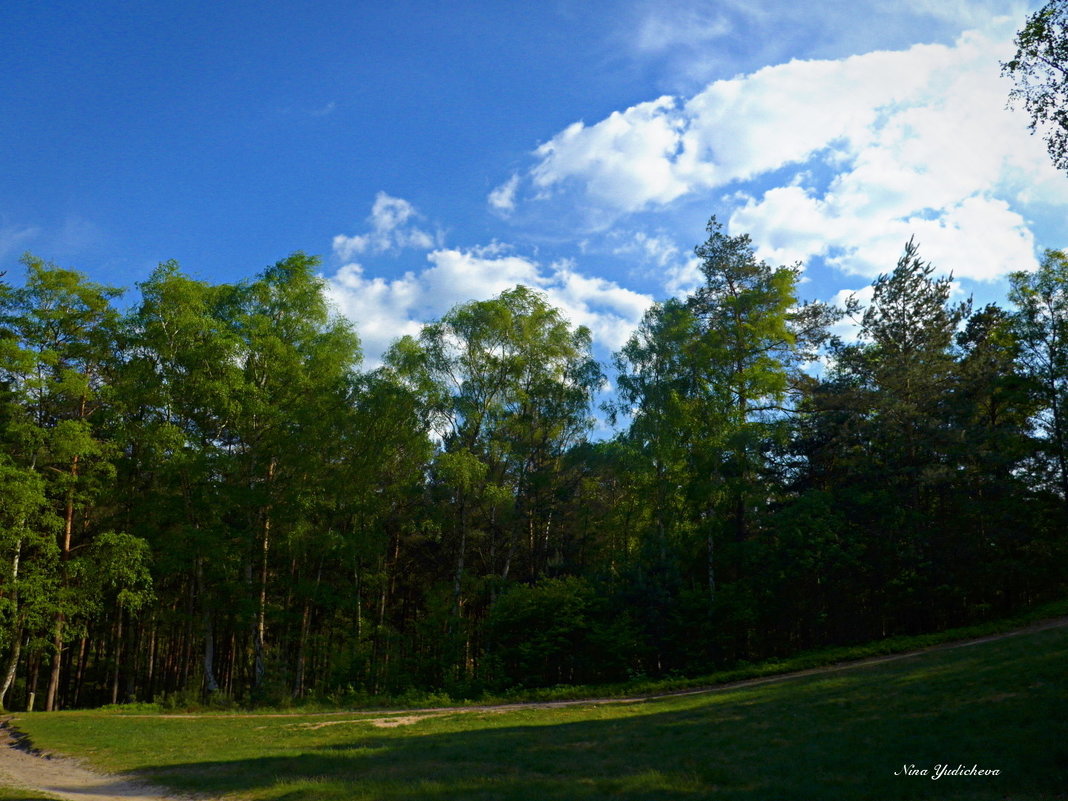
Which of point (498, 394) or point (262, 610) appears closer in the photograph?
point (262, 610)

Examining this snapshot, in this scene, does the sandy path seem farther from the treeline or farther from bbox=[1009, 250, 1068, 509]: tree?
bbox=[1009, 250, 1068, 509]: tree

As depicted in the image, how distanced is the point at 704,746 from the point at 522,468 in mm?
21106

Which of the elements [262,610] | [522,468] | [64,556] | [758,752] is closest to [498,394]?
[522,468]

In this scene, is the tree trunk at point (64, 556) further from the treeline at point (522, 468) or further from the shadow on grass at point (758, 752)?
the shadow on grass at point (758, 752)

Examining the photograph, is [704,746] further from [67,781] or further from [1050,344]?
[1050,344]

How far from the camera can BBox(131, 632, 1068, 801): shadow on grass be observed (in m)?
8.09

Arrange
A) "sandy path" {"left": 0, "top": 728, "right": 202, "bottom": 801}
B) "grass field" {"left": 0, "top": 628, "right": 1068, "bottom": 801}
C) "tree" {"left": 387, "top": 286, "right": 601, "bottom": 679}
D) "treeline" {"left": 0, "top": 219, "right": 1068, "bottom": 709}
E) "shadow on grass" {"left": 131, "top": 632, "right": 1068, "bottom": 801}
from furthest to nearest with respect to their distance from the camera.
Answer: "tree" {"left": 387, "top": 286, "right": 601, "bottom": 679} → "treeline" {"left": 0, "top": 219, "right": 1068, "bottom": 709} → "sandy path" {"left": 0, "top": 728, "right": 202, "bottom": 801} → "grass field" {"left": 0, "top": 628, "right": 1068, "bottom": 801} → "shadow on grass" {"left": 131, "top": 632, "right": 1068, "bottom": 801}

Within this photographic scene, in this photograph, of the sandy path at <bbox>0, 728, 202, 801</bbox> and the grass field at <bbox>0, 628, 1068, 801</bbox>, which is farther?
the sandy path at <bbox>0, 728, 202, 801</bbox>

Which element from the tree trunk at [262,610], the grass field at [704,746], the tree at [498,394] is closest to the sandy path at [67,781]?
the grass field at [704,746]

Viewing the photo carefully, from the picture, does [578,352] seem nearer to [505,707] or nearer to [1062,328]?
[505,707]

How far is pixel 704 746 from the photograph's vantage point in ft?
36.5

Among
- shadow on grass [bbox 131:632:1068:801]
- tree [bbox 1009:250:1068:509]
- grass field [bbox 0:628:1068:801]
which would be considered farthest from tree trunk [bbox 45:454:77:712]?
tree [bbox 1009:250:1068:509]

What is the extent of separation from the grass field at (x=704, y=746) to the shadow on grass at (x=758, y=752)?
0.11 ft

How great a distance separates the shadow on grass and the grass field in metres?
0.03
